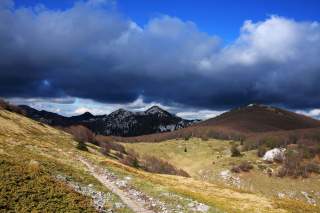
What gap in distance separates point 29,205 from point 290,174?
160m

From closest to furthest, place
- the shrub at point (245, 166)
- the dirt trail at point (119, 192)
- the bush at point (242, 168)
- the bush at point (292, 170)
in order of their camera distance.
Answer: the dirt trail at point (119, 192) < the bush at point (292, 170) < the bush at point (242, 168) < the shrub at point (245, 166)

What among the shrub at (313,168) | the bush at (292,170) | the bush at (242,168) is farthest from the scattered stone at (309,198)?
the bush at (242,168)

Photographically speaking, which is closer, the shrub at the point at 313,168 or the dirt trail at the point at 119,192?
the dirt trail at the point at 119,192

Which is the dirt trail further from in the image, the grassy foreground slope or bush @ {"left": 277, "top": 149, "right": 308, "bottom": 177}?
bush @ {"left": 277, "top": 149, "right": 308, "bottom": 177}

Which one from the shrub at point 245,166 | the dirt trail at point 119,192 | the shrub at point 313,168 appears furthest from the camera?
the shrub at point 245,166

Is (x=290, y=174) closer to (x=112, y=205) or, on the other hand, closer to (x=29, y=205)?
(x=112, y=205)

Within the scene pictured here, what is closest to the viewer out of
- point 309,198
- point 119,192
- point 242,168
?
point 119,192

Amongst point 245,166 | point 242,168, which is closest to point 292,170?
point 245,166

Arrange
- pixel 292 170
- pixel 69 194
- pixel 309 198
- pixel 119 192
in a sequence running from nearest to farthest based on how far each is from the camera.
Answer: pixel 69 194 → pixel 119 192 → pixel 309 198 → pixel 292 170

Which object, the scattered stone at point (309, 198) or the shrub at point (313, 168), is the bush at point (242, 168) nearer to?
the shrub at point (313, 168)

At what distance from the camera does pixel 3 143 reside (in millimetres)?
83500

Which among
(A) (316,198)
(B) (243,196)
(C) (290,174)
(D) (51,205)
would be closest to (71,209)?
(D) (51,205)

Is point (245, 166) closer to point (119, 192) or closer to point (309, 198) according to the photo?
point (309, 198)

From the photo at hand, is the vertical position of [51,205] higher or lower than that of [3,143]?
lower
